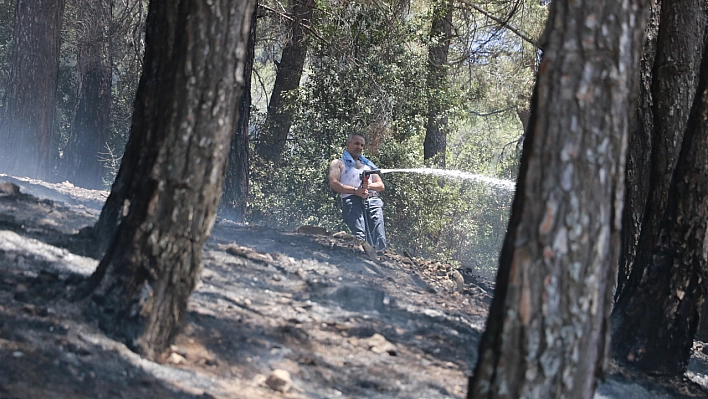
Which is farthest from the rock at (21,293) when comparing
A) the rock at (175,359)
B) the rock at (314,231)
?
the rock at (314,231)

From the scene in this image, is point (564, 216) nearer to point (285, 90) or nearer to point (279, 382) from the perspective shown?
point (279, 382)

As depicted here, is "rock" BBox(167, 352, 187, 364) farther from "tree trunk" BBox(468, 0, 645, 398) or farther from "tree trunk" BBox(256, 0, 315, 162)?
"tree trunk" BBox(256, 0, 315, 162)

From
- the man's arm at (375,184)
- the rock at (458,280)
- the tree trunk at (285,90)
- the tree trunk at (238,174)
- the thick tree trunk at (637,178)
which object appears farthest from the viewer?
the tree trunk at (285,90)

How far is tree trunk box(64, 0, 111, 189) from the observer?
15.5 meters

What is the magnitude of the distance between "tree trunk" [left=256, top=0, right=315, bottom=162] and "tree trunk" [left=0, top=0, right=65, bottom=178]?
3478mm

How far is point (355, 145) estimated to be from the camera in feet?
31.1

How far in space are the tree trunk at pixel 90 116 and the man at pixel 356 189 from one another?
750cm

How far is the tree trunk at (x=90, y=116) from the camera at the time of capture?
50.9ft

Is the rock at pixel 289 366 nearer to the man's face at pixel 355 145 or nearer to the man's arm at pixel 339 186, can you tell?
the man's arm at pixel 339 186

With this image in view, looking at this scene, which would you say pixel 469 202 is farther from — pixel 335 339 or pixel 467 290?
pixel 335 339

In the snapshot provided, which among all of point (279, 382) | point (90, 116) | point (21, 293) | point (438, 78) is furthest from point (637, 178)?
point (90, 116)

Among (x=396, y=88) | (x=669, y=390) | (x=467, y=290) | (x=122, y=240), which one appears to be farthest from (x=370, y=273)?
(x=396, y=88)

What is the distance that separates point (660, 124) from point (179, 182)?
409 centimetres

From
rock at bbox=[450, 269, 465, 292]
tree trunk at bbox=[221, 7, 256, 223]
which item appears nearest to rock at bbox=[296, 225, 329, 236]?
rock at bbox=[450, 269, 465, 292]
